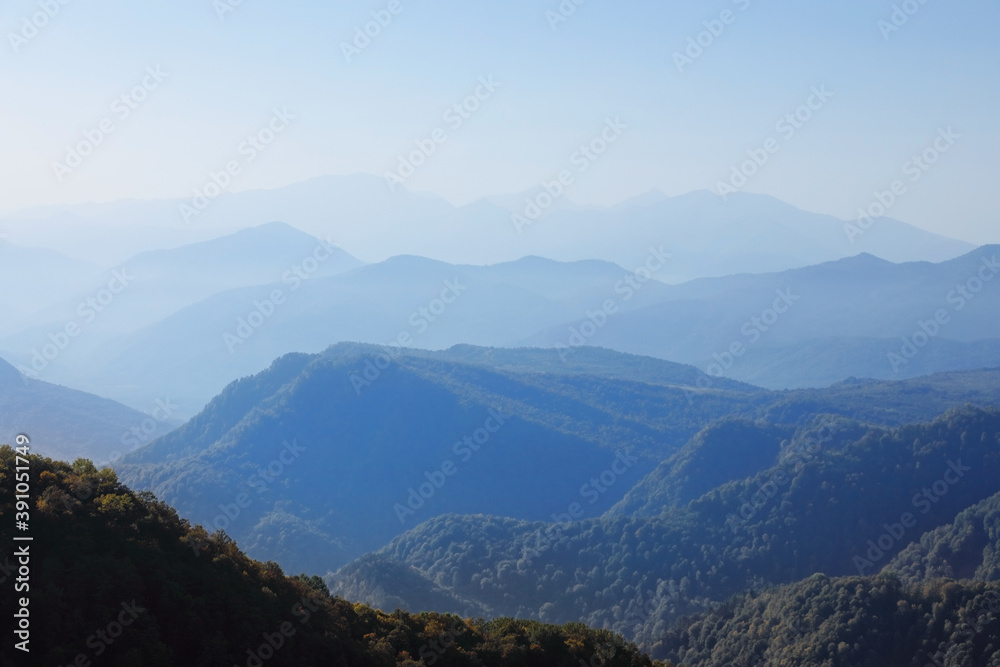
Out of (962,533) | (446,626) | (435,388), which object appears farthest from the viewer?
(435,388)

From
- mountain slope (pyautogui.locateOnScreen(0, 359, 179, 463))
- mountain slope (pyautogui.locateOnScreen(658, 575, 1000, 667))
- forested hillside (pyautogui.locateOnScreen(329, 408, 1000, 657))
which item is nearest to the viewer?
mountain slope (pyautogui.locateOnScreen(658, 575, 1000, 667))

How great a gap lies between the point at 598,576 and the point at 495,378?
86515mm

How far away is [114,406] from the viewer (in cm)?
18425

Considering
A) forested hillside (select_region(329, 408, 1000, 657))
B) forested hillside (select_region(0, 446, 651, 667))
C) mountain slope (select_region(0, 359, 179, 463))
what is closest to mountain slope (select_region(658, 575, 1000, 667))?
forested hillside (select_region(329, 408, 1000, 657))

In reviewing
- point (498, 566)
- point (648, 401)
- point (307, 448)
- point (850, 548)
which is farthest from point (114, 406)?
point (850, 548)

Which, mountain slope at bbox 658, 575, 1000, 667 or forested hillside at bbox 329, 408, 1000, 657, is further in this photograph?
forested hillside at bbox 329, 408, 1000, 657

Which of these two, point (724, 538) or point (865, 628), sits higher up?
point (865, 628)

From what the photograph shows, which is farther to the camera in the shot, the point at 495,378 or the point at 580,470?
the point at 495,378

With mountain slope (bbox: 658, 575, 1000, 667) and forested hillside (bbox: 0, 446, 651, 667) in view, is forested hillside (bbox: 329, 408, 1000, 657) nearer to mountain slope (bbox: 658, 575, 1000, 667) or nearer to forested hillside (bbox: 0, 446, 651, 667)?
mountain slope (bbox: 658, 575, 1000, 667)

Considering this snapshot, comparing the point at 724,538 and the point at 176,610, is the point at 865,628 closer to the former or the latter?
the point at 724,538

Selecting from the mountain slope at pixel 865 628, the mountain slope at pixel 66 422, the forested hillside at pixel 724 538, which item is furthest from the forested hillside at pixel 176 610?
the mountain slope at pixel 66 422

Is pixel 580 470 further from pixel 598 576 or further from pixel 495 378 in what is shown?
pixel 598 576

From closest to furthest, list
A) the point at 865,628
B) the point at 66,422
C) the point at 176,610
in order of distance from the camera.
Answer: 1. the point at 176,610
2. the point at 865,628
3. the point at 66,422

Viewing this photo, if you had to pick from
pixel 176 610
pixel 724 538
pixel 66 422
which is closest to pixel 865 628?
pixel 724 538
